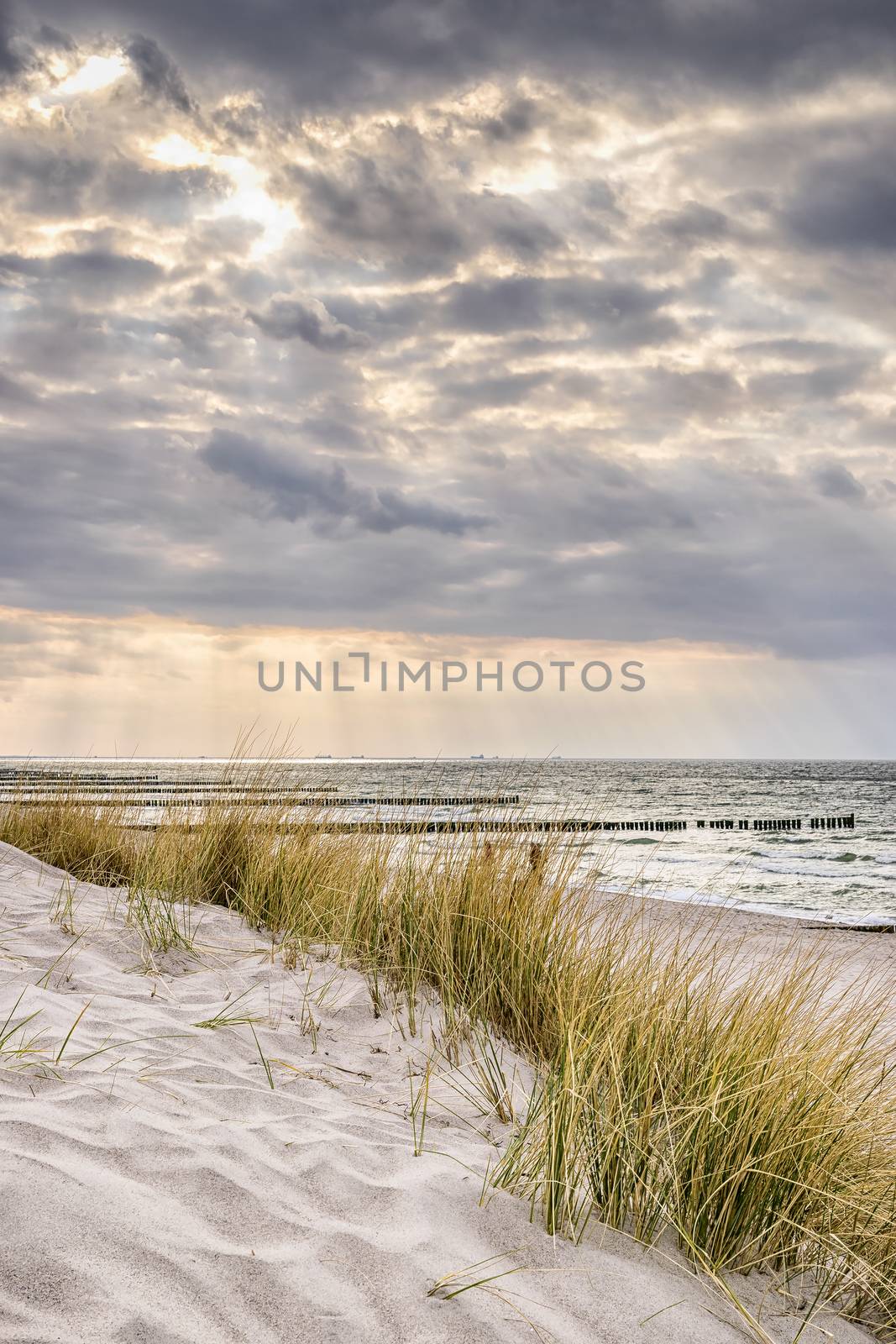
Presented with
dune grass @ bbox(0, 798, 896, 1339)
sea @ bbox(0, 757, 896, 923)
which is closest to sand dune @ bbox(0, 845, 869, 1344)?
dune grass @ bbox(0, 798, 896, 1339)

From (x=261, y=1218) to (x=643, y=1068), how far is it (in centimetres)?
117

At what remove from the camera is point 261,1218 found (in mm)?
1824

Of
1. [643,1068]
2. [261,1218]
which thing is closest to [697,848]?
[643,1068]

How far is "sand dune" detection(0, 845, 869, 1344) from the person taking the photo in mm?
1507

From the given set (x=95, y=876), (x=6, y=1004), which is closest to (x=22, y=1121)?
(x=6, y=1004)

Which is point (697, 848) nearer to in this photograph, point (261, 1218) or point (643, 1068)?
point (643, 1068)

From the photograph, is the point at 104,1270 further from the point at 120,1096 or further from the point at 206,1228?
the point at 120,1096

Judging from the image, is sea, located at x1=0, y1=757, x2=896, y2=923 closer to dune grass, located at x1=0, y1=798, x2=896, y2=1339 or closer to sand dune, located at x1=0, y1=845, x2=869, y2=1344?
dune grass, located at x1=0, y1=798, x2=896, y2=1339

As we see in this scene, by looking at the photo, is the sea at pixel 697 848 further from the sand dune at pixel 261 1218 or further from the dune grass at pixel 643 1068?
the sand dune at pixel 261 1218

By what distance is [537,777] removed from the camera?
4.79 metres

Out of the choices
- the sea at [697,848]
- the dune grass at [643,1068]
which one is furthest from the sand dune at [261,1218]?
the sea at [697,848]

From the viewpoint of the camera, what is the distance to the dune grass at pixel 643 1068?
210 cm

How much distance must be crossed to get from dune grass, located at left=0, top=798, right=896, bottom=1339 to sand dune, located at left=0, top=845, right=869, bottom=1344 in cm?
11

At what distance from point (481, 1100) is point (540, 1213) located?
0.83 m
